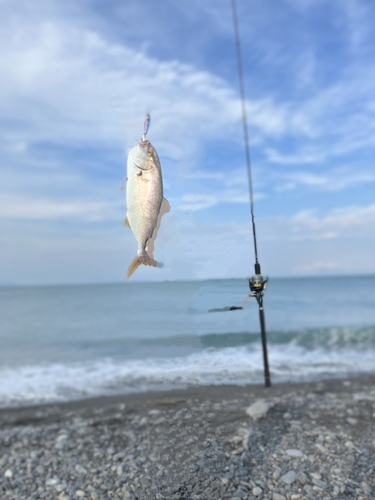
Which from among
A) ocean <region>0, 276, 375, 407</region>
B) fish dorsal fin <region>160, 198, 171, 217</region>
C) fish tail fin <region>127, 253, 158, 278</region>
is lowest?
ocean <region>0, 276, 375, 407</region>

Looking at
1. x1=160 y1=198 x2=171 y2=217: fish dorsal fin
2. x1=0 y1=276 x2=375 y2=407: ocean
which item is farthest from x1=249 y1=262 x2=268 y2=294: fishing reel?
x1=160 y1=198 x2=171 y2=217: fish dorsal fin

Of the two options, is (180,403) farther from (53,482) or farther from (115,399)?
(115,399)

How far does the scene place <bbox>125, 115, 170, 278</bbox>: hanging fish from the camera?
108 inches

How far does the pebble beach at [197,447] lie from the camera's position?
12.0 ft

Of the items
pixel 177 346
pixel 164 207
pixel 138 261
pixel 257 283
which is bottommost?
pixel 177 346

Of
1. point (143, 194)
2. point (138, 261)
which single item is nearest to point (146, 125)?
point (143, 194)

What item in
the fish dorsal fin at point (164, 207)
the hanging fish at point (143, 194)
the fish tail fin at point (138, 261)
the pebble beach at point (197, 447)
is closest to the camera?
the hanging fish at point (143, 194)

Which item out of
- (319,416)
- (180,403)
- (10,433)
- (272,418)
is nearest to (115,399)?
(10,433)

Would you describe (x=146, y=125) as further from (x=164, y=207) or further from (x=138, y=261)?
(x=138, y=261)

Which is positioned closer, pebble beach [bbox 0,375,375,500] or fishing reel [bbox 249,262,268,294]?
pebble beach [bbox 0,375,375,500]

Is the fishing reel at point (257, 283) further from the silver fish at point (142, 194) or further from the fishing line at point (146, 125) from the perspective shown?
the fishing line at point (146, 125)

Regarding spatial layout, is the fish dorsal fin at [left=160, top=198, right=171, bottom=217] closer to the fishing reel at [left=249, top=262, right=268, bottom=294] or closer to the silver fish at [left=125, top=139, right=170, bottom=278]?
the silver fish at [left=125, top=139, right=170, bottom=278]

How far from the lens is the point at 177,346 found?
3.41 meters

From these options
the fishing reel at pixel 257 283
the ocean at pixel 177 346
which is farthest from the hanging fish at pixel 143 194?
the fishing reel at pixel 257 283
